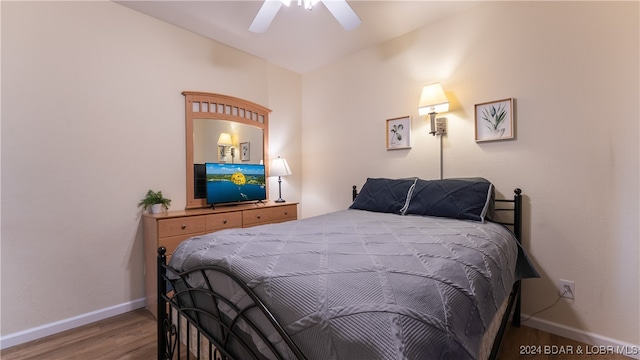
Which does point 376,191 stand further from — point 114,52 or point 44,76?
point 44,76

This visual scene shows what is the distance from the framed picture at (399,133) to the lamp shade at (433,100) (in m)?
0.27

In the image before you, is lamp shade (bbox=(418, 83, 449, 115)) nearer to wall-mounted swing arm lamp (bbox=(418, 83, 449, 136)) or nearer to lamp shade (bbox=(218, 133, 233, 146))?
wall-mounted swing arm lamp (bbox=(418, 83, 449, 136))

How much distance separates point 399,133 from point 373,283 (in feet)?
7.24

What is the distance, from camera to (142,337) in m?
1.89

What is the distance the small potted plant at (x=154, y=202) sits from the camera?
7.64 ft

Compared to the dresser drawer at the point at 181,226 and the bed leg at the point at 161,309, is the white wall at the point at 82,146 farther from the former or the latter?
the bed leg at the point at 161,309

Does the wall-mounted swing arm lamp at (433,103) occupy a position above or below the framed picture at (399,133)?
above

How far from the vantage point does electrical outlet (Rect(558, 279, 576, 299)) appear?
1.87 m

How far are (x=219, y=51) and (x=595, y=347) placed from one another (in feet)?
13.2

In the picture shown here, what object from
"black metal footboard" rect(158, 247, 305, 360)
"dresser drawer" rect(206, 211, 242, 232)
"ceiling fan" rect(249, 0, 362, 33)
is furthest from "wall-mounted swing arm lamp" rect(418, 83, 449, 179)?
"black metal footboard" rect(158, 247, 305, 360)

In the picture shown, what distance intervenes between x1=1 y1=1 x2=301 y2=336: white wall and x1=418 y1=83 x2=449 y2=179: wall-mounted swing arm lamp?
7.45ft

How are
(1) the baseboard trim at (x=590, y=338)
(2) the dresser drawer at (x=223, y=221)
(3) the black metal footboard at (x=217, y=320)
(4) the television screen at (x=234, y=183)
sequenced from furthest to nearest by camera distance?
1. (4) the television screen at (x=234, y=183)
2. (2) the dresser drawer at (x=223, y=221)
3. (1) the baseboard trim at (x=590, y=338)
4. (3) the black metal footboard at (x=217, y=320)

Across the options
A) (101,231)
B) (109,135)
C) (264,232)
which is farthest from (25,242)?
(264,232)

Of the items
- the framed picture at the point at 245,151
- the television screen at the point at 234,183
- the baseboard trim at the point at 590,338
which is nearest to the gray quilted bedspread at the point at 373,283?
the baseboard trim at the point at 590,338
